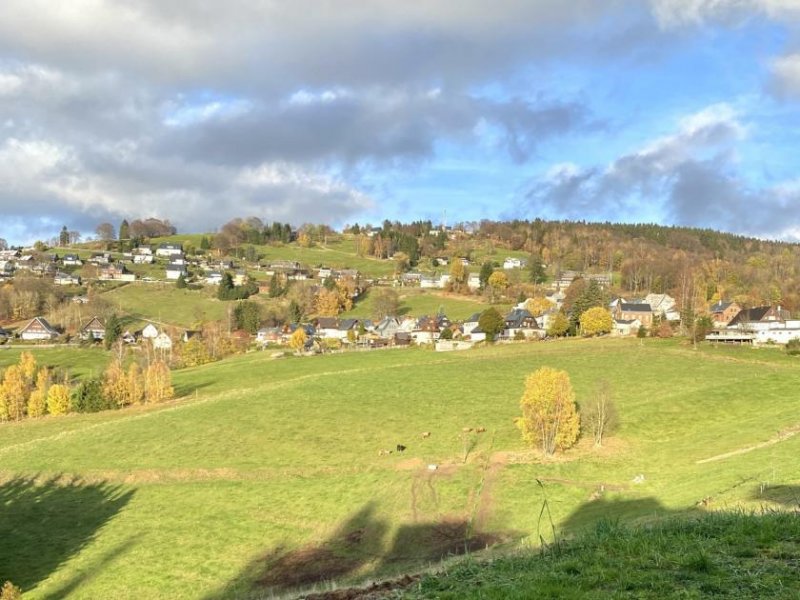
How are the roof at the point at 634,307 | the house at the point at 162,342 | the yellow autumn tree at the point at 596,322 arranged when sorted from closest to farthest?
the yellow autumn tree at the point at 596,322 → the house at the point at 162,342 → the roof at the point at 634,307

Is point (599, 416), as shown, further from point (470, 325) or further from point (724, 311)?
point (724, 311)

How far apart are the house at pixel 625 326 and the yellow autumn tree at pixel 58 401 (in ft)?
298

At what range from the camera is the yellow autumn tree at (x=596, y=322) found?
361 ft

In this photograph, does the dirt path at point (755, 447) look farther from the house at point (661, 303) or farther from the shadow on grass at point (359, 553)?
the house at point (661, 303)

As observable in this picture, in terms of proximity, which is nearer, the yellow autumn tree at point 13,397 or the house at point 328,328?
the yellow autumn tree at point 13,397

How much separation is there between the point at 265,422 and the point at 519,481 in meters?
31.9

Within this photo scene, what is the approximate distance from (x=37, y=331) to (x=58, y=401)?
6872cm

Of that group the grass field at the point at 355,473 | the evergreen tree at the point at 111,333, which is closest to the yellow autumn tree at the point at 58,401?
the grass field at the point at 355,473

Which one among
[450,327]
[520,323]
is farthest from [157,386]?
[520,323]

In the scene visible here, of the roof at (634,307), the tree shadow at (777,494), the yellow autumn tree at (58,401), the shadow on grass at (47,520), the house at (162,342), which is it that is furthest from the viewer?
the roof at (634,307)

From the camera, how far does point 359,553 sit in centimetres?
3756

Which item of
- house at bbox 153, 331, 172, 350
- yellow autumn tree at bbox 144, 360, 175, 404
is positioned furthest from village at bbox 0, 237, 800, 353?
yellow autumn tree at bbox 144, 360, 175, 404

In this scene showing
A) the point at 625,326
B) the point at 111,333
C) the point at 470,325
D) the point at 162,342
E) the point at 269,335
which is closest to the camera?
the point at 625,326

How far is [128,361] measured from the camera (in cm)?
11750
